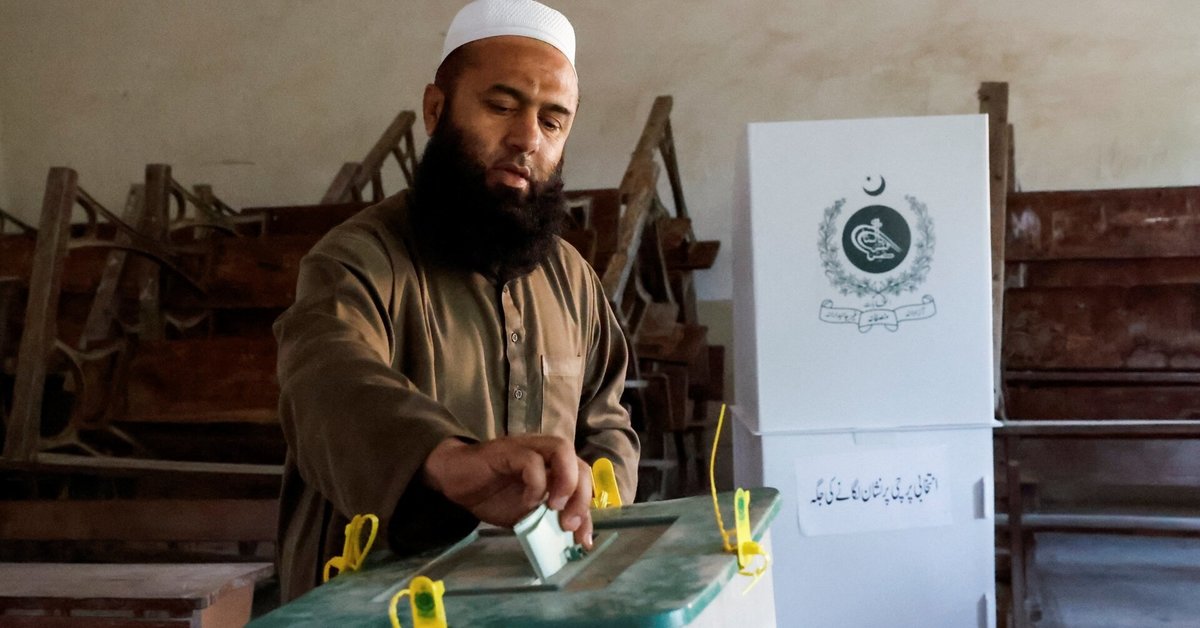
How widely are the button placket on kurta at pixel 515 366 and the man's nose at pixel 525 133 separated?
183 millimetres

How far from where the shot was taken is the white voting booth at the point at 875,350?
2498mm

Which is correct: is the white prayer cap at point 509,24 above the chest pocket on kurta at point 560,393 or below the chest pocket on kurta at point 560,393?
above

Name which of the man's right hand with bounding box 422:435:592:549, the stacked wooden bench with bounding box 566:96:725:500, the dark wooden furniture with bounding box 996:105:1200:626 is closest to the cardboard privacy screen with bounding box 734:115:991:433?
the stacked wooden bench with bounding box 566:96:725:500

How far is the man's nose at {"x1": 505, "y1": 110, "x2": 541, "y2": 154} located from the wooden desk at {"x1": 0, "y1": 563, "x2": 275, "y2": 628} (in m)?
1.18

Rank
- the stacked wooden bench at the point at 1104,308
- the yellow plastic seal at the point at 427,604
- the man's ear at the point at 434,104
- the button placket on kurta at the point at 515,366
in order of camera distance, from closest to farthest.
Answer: the yellow plastic seal at the point at 427,604 < the button placket on kurta at the point at 515,366 < the man's ear at the point at 434,104 < the stacked wooden bench at the point at 1104,308

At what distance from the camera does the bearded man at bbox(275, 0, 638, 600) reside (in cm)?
92

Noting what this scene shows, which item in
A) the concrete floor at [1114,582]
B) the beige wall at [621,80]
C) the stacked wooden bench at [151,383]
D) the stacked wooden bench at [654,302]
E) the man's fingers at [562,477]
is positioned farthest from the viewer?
the beige wall at [621,80]

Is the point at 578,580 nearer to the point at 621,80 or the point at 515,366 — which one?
the point at 515,366

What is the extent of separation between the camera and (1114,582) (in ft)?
12.8

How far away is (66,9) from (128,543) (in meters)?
3.99

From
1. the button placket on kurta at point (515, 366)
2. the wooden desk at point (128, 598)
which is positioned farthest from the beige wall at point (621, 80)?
the button placket on kurta at point (515, 366)

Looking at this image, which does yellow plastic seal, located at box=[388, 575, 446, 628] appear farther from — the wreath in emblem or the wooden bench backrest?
the wooden bench backrest

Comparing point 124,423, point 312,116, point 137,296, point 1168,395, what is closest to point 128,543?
point 124,423

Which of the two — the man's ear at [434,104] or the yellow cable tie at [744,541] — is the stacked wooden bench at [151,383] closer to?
the man's ear at [434,104]
